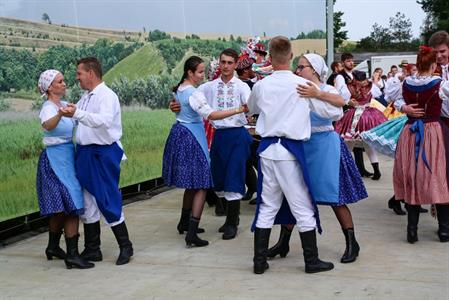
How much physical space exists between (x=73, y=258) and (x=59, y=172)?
2.20ft

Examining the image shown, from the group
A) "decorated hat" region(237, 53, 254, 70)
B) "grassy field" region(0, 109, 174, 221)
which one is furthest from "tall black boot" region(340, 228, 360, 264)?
"grassy field" region(0, 109, 174, 221)

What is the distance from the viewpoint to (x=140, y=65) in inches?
332

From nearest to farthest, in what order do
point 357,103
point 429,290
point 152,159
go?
point 429,290, point 152,159, point 357,103

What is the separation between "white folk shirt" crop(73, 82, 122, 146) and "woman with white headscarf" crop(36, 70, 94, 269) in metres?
0.14

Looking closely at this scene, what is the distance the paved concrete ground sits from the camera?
4625 mm

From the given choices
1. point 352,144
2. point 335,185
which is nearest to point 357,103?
point 352,144

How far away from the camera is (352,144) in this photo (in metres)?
9.38

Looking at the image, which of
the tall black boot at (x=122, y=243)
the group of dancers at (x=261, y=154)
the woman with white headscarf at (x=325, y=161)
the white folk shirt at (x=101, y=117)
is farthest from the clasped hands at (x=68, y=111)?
the woman with white headscarf at (x=325, y=161)

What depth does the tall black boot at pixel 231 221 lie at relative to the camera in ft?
20.3

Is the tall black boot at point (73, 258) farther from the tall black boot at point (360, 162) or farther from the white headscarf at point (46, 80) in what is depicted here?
the tall black boot at point (360, 162)

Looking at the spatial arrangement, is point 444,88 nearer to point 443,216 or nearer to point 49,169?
point 443,216

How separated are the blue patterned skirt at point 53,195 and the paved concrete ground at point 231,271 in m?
0.48

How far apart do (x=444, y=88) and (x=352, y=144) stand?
3690 millimetres

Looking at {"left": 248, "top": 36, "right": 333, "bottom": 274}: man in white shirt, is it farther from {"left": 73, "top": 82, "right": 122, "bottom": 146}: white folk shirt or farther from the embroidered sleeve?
{"left": 73, "top": 82, "right": 122, "bottom": 146}: white folk shirt
